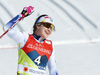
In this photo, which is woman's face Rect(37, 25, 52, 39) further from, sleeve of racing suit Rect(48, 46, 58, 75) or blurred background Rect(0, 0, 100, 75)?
blurred background Rect(0, 0, 100, 75)

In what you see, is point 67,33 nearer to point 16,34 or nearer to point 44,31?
point 44,31

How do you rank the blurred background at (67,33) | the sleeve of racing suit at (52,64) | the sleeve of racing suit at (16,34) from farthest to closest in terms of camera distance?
the blurred background at (67,33) → the sleeve of racing suit at (52,64) → the sleeve of racing suit at (16,34)

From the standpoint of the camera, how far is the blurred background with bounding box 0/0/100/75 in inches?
271

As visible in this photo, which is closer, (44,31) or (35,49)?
(44,31)

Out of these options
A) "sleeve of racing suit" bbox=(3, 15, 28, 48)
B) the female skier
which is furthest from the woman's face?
"sleeve of racing suit" bbox=(3, 15, 28, 48)

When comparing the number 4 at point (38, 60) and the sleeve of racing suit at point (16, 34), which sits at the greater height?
the sleeve of racing suit at point (16, 34)

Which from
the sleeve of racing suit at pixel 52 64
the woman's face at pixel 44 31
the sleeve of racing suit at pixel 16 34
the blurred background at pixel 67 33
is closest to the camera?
the sleeve of racing suit at pixel 16 34

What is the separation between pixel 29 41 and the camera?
326cm

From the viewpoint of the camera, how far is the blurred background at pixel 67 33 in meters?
6.87

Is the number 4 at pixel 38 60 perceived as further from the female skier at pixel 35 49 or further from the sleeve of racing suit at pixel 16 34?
the sleeve of racing suit at pixel 16 34

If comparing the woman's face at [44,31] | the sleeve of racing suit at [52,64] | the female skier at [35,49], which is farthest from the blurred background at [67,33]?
the woman's face at [44,31]

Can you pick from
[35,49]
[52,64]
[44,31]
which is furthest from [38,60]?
[44,31]

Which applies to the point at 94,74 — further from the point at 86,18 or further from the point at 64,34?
the point at 86,18

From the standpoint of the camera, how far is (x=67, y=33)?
9805 millimetres
